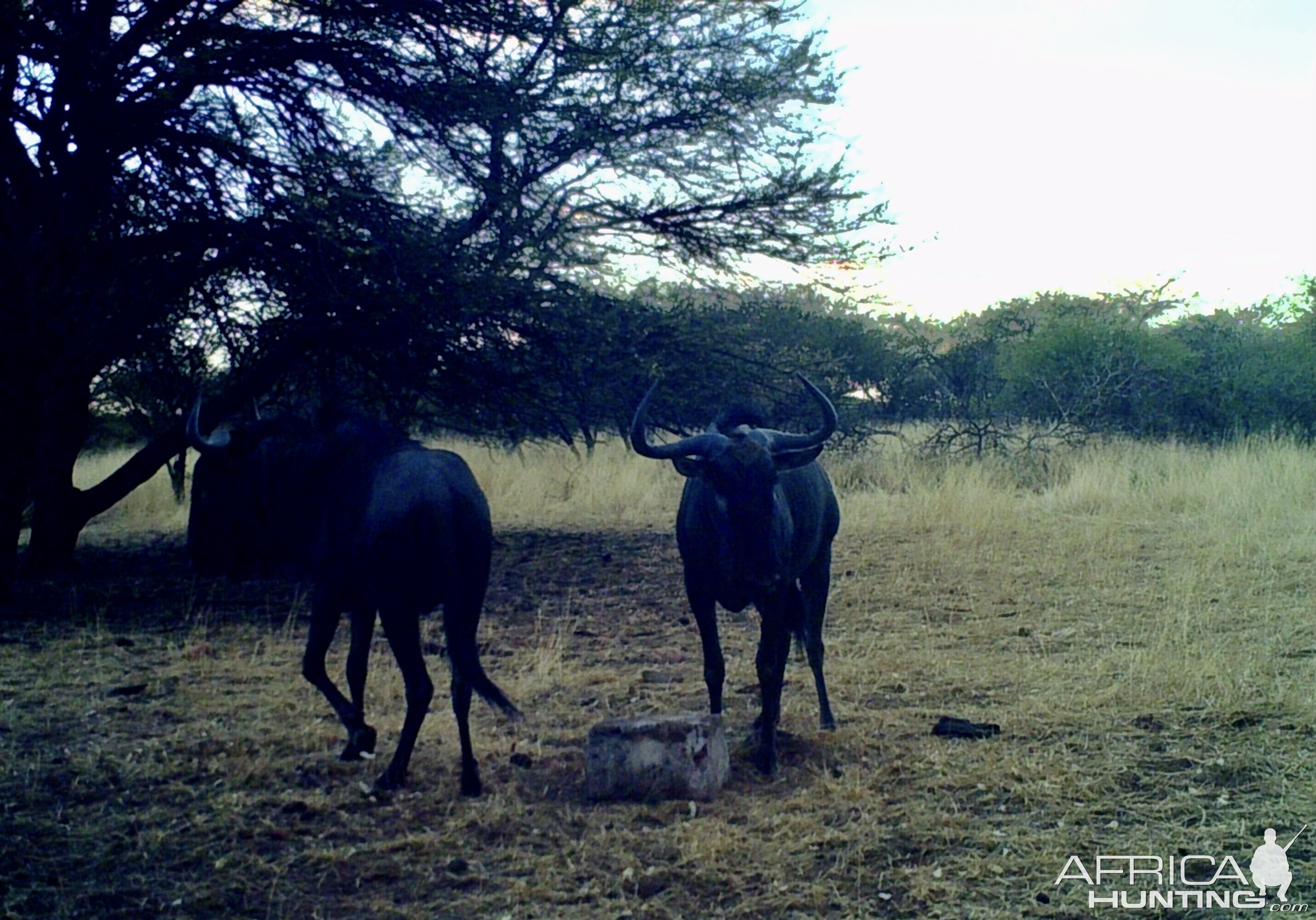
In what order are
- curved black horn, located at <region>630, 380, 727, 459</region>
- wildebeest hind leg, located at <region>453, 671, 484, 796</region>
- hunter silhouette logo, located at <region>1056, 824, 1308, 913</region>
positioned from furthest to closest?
curved black horn, located at <region>630, 380, 727, 459</region> → wildebeest hind leg, located at <region>453, 671, 484, 796</region> → hunter silhouette logo, located at <region>1056, 824, 1308, 913</region>

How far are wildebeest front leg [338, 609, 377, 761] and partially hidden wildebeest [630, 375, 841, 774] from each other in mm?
1456

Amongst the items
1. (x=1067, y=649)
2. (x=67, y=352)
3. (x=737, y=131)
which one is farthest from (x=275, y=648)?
(x=737, y=131)

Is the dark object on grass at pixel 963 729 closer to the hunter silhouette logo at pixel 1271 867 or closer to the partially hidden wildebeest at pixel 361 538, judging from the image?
the hunter silhouette logo at pixel 1271 867

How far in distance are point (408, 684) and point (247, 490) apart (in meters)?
1.30

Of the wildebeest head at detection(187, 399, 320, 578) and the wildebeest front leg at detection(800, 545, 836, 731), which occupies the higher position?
the wildebeest head at detection(187, 399, 320, 578)

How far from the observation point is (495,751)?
527 cm

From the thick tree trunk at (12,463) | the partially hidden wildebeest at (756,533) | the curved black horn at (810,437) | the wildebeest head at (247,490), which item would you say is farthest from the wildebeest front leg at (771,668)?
the thick tree trunk at (12,463)

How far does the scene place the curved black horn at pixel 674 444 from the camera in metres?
4.95

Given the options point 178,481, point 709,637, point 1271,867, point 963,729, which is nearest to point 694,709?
point 709,637

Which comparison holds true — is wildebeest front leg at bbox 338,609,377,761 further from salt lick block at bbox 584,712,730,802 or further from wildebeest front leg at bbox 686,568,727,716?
wildebeest front leg at bbox 686,568,727,716

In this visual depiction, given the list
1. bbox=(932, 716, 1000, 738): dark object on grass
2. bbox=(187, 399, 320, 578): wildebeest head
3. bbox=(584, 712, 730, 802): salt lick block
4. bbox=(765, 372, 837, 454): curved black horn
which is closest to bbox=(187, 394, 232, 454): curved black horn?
bbox=(187, 399, 320, 578): wildebeest head

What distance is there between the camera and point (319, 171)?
9.12 meters

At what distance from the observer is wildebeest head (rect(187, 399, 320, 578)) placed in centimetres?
535

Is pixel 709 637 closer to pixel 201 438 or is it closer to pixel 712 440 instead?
pixel 712 440
